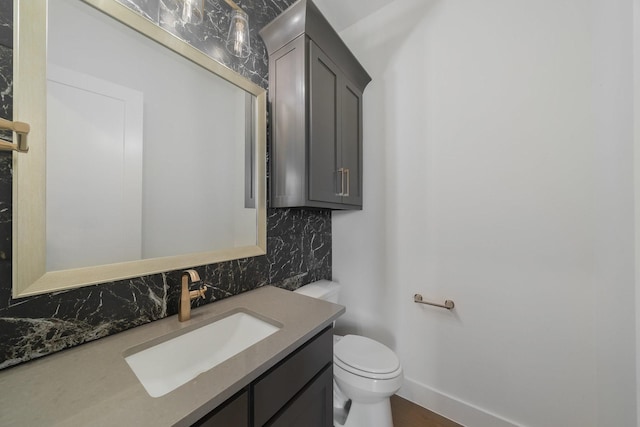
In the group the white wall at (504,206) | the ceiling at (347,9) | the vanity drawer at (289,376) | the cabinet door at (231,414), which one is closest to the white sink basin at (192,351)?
the vanity drawer at (289,376)

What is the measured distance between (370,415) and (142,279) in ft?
4.23

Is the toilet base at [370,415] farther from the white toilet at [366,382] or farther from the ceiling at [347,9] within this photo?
the ceiling at [347,9]

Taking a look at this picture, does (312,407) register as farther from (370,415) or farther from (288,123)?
(288,123)

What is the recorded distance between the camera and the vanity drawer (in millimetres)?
639

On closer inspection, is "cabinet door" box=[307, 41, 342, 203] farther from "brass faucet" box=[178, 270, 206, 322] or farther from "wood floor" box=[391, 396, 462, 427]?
"wood floor" box=[391, 396, 462, 427]

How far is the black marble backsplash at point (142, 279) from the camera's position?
616mm

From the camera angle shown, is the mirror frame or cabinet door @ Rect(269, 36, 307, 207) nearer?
the mirror frame

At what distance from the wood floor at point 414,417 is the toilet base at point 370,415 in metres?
0.26

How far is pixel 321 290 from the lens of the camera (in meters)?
1.55

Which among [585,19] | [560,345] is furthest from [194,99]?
[560,345]

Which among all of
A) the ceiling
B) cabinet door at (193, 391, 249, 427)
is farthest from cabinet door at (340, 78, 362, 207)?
cabinet door at (193, 391, 249, 427)

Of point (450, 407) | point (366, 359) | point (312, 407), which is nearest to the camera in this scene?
point (312, 407)

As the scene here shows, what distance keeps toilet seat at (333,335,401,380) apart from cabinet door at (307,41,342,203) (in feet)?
2.92

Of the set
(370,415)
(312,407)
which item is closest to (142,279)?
(312,407)
